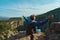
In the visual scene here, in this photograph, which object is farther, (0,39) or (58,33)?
(0,39)

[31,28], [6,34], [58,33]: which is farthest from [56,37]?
[6,34]

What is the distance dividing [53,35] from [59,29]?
0.49 metres

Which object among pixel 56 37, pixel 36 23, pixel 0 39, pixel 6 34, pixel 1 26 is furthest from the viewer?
pixel 1 26

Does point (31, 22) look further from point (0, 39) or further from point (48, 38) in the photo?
point (0, 39)

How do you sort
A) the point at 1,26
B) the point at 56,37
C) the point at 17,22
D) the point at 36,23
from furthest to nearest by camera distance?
the point at 17,22 → the point at 1,26 → the point at 56,37 → the point at 36,23

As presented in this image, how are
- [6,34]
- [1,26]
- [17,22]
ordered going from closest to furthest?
1. [6,34]
2. [1,26]
3. [17,22]

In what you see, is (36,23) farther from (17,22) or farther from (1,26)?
(17,22)

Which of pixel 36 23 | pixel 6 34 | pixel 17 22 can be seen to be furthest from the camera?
pixel 17 22

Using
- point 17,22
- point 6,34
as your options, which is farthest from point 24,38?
point 17,22

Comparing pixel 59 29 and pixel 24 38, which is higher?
pixel 59 29

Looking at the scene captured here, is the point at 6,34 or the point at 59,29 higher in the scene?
the point at 59,29

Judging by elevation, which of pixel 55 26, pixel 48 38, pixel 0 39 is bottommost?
pixel 0 39

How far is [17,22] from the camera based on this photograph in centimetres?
4381

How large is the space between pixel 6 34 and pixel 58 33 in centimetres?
1285
